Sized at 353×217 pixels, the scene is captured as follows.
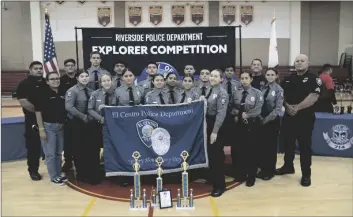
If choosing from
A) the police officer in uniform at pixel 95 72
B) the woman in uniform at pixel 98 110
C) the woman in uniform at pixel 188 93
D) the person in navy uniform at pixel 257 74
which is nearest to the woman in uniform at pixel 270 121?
the person in navy uniform at pixel 257 74

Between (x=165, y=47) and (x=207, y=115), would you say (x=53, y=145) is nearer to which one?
(x=207, y=115)

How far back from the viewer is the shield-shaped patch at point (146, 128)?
5.26 meters

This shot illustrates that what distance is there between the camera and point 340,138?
6.79m

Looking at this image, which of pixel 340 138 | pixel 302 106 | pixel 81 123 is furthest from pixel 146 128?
pixel 340 138

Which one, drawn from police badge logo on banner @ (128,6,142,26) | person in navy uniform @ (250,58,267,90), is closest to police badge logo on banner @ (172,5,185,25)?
police badge logo on banner @ (128,6,142,26)

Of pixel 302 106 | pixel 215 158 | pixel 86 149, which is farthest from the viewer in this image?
pixel 86 149

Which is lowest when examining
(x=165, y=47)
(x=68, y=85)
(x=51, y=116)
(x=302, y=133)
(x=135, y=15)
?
(x=302, y=133)

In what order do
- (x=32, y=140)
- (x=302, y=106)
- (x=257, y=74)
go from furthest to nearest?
(x=257, y=74) < (x=32, y=140) < (x=302, y=106)

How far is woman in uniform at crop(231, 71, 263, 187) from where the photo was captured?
5.37 meters

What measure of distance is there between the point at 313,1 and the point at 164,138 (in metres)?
14.1

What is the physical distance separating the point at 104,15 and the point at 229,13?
17.4 ft

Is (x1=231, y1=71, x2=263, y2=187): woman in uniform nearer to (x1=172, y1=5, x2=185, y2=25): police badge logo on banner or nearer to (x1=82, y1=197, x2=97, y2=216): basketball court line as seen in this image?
(x1=82, y1=197, x2=97, y2=216): basketball court line

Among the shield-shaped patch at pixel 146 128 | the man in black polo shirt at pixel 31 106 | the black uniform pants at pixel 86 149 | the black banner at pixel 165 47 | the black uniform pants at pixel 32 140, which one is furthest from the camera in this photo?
the black banner at pixel 165 47

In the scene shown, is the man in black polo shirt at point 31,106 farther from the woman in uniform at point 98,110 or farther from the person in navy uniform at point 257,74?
the person in navy uniform at point 257,74
